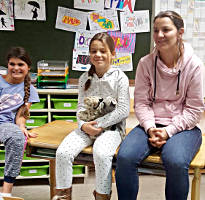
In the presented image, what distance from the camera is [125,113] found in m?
1.76

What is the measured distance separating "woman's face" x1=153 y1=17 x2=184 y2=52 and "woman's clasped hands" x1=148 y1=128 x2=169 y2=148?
0.44 metres

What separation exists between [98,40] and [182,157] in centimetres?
80

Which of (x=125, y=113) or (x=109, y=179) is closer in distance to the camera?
(x=109, y=179)

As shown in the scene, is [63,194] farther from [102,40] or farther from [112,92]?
[102,40]

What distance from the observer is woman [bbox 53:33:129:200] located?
5.16 feet

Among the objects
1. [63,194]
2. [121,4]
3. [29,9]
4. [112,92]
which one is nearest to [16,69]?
[112,92]

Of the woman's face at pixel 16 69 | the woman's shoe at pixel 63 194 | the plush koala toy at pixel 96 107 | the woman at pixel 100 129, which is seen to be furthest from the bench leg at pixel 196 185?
the woman's face at pixel 16 69

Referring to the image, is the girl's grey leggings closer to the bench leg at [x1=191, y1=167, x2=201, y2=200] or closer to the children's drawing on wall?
the bench leg at [x1=191, y1=167, x2=201, y2=200]

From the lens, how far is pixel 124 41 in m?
2.75

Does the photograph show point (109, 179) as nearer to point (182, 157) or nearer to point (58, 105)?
point (182, 157)

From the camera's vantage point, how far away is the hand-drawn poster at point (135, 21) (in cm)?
270

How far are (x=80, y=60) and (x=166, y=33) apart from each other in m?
1.29

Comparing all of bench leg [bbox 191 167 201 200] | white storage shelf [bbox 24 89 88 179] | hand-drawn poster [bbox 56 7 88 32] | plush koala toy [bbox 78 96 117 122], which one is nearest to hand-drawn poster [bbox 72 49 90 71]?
hand-drawn poster [bbox 56 7 88 32]

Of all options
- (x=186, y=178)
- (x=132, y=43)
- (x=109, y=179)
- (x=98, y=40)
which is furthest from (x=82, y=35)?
(x=186, y=178)
